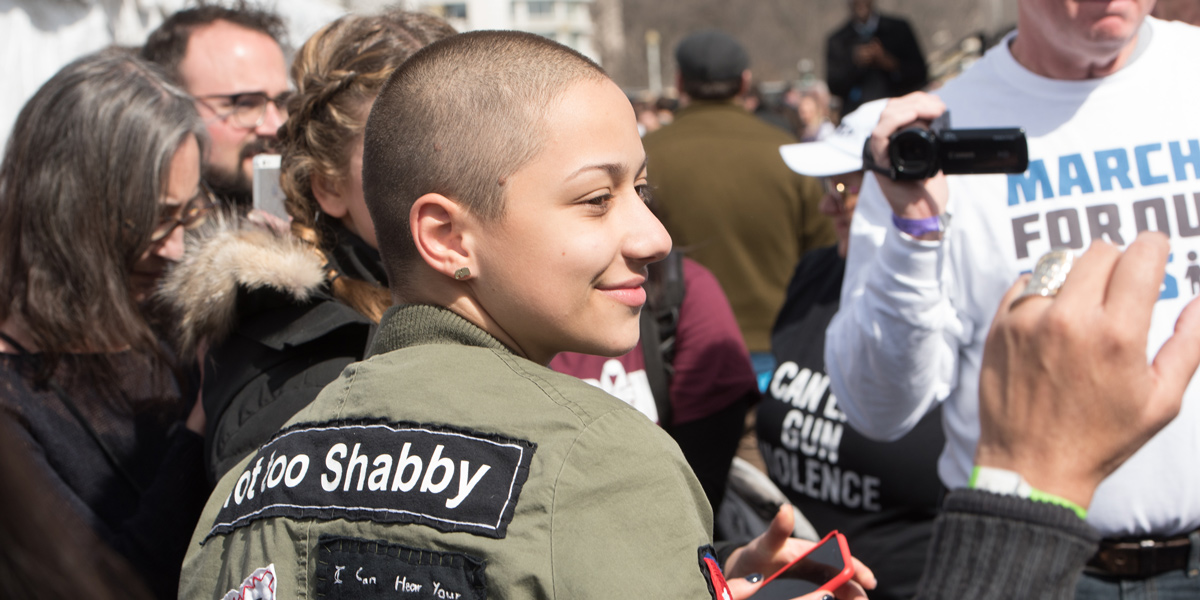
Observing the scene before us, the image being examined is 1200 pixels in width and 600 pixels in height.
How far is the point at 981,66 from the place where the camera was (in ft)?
7.99

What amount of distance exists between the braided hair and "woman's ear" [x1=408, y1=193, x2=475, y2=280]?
0.49 m

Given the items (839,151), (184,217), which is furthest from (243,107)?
(839,151)

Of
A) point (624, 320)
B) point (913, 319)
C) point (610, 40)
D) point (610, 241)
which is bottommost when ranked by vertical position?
point (610, 40)

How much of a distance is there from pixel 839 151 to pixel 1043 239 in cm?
57

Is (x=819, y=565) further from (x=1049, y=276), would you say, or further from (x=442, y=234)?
(x=442, y=234)

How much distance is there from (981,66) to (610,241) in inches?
64.1

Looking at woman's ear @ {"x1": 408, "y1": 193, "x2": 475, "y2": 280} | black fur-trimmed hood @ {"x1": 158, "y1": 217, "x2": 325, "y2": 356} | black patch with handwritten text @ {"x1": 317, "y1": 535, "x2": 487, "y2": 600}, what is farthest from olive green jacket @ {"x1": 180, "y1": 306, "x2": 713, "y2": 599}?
black fur-trimmed hood @ {"x1": 158, "y1": 217, "x2": 325, "y2": 356}

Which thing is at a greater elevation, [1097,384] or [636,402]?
[1097,384]

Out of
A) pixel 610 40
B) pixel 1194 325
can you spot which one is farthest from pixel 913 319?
pixel 610 40

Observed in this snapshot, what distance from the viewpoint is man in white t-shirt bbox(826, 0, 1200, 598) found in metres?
2.07

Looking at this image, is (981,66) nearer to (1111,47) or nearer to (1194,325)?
(1111,47)

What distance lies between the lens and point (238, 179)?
280cm

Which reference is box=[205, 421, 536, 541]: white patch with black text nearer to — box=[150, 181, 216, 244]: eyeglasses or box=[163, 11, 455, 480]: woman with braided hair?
box=[163, 11, 455, 480]: woman with braided hair

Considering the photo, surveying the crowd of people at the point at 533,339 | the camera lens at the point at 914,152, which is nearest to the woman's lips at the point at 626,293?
the crowd of people at the point at 533,339
